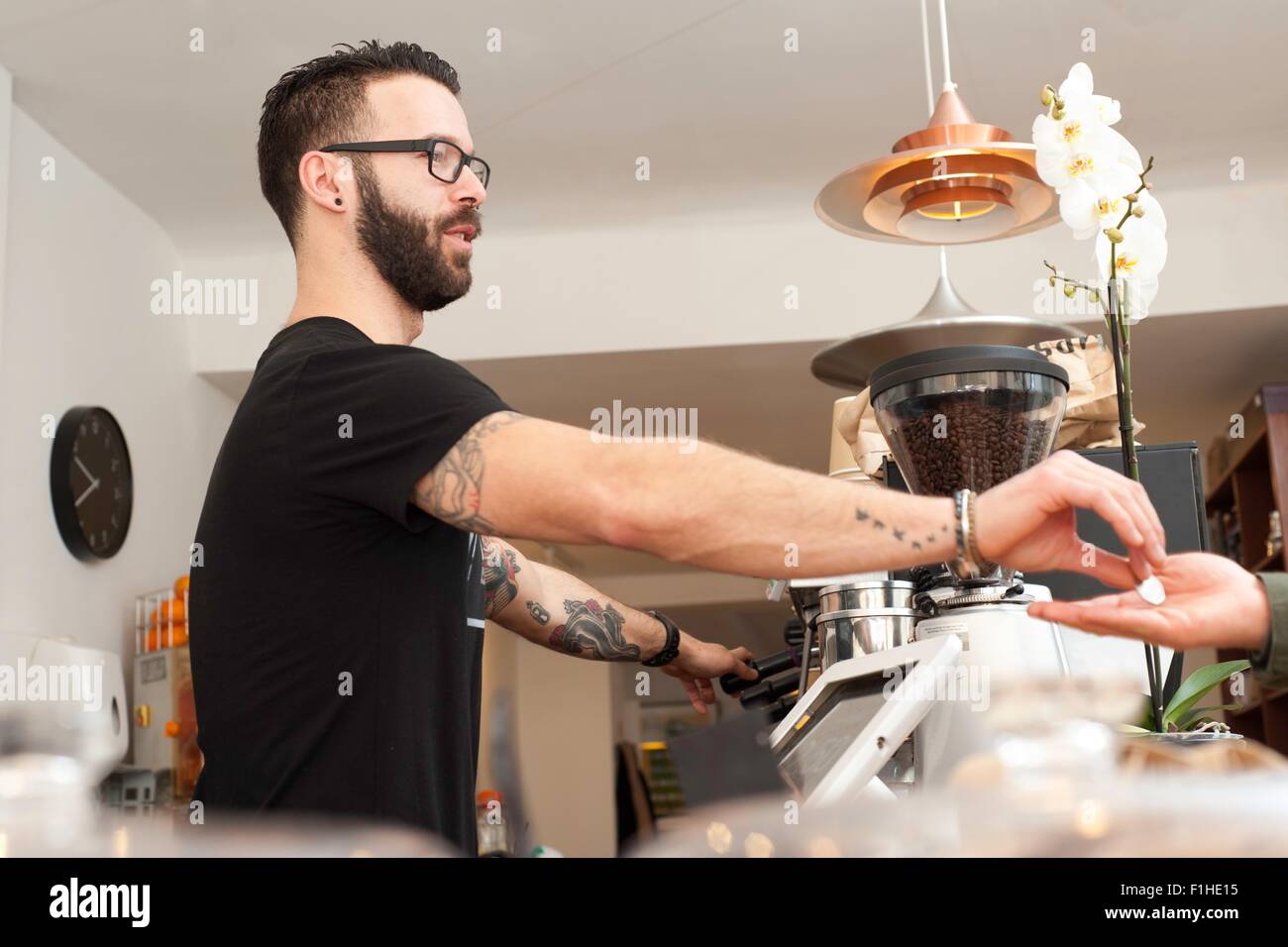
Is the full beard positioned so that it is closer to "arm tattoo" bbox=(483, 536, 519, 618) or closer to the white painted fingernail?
"arm tattoo" bbox=(483, 536, 519, 618)

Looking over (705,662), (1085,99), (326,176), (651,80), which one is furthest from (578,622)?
(651,80)

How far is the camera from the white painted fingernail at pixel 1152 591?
934 mm

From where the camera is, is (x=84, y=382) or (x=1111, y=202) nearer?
(x=1111, y=202)

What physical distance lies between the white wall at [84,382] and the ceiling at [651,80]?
0.62ft

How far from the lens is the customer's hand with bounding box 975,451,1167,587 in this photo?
90 cm

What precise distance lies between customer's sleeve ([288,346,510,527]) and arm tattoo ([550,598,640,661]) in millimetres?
557

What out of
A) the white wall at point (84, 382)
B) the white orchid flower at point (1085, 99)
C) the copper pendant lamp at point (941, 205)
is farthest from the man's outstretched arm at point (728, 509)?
the white wall at point (84, 382)

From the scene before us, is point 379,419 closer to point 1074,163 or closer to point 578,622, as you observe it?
point 578,622

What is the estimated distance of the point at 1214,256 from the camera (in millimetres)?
4605

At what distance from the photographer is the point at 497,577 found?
1.57 m

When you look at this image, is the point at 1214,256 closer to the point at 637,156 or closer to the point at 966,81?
the point at 966,81

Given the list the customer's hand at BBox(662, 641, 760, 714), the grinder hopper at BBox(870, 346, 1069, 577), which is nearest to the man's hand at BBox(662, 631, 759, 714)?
the customer's hand at BBox(662, 641, 760, 714)

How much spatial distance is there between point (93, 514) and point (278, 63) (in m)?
1.49

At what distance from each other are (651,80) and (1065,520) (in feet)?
10.2
